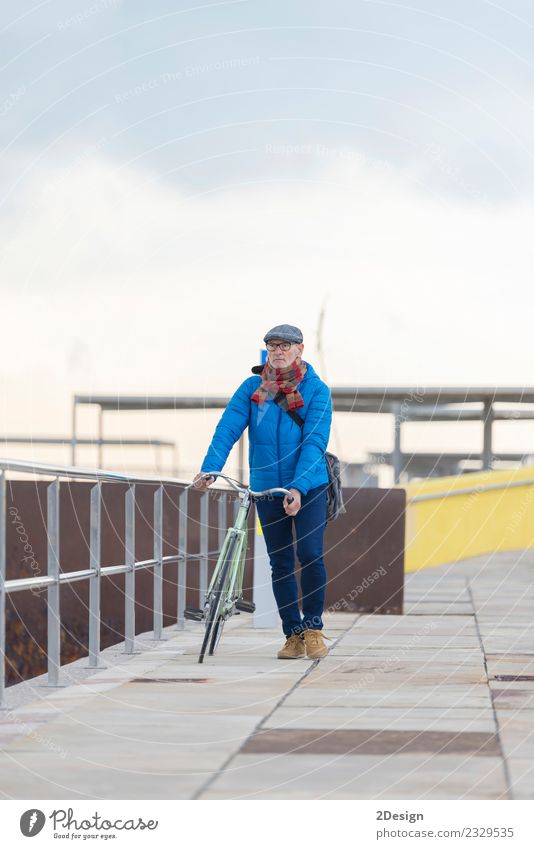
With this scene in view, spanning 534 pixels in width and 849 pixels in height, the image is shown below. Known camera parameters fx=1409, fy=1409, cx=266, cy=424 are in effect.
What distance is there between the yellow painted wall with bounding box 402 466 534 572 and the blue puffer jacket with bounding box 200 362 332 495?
7372mm

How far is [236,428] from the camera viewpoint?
6.68 metres

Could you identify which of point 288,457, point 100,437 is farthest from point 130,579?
point 100,437

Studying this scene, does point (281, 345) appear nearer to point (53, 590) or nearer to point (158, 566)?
point (53, 590)

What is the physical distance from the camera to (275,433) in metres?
6.64

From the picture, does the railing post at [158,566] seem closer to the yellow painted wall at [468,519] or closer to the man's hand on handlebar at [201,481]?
the man's hand on handlebar at [201,481]

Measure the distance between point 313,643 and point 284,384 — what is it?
1.26 meters

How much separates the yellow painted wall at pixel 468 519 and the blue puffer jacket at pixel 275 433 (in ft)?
24.2

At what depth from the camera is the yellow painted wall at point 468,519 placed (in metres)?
14.5

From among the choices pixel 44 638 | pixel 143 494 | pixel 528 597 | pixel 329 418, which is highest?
pixel 329 418

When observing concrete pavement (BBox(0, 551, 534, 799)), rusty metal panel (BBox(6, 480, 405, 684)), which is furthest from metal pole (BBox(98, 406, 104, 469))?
concrete pavement (BBox(0, 551, 534, 799))

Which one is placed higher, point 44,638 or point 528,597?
point 528,597

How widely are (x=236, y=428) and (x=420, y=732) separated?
93.6 inches
